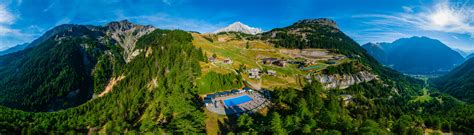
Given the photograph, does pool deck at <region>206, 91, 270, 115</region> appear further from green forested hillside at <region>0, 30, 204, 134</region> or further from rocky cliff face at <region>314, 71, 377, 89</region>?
rocky cliff face at <region>314, 71, 377, 89</region>

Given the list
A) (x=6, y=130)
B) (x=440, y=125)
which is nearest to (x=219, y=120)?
(x=440, y=125)

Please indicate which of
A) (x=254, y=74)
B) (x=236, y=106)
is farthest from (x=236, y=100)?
(x=254, y=74)

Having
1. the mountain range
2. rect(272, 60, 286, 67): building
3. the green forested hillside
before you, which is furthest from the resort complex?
rect(272, 60, 286, 67): building

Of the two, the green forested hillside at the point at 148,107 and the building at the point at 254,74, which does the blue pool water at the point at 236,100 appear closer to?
the green forested hillside at the point at 148,107

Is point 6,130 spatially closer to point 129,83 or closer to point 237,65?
point 129,83

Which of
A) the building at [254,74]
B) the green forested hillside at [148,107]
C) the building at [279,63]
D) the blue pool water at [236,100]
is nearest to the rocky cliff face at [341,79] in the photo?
the building at [279,63]

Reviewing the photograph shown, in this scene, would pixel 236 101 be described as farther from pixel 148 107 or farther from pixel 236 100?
pixel 148 107
